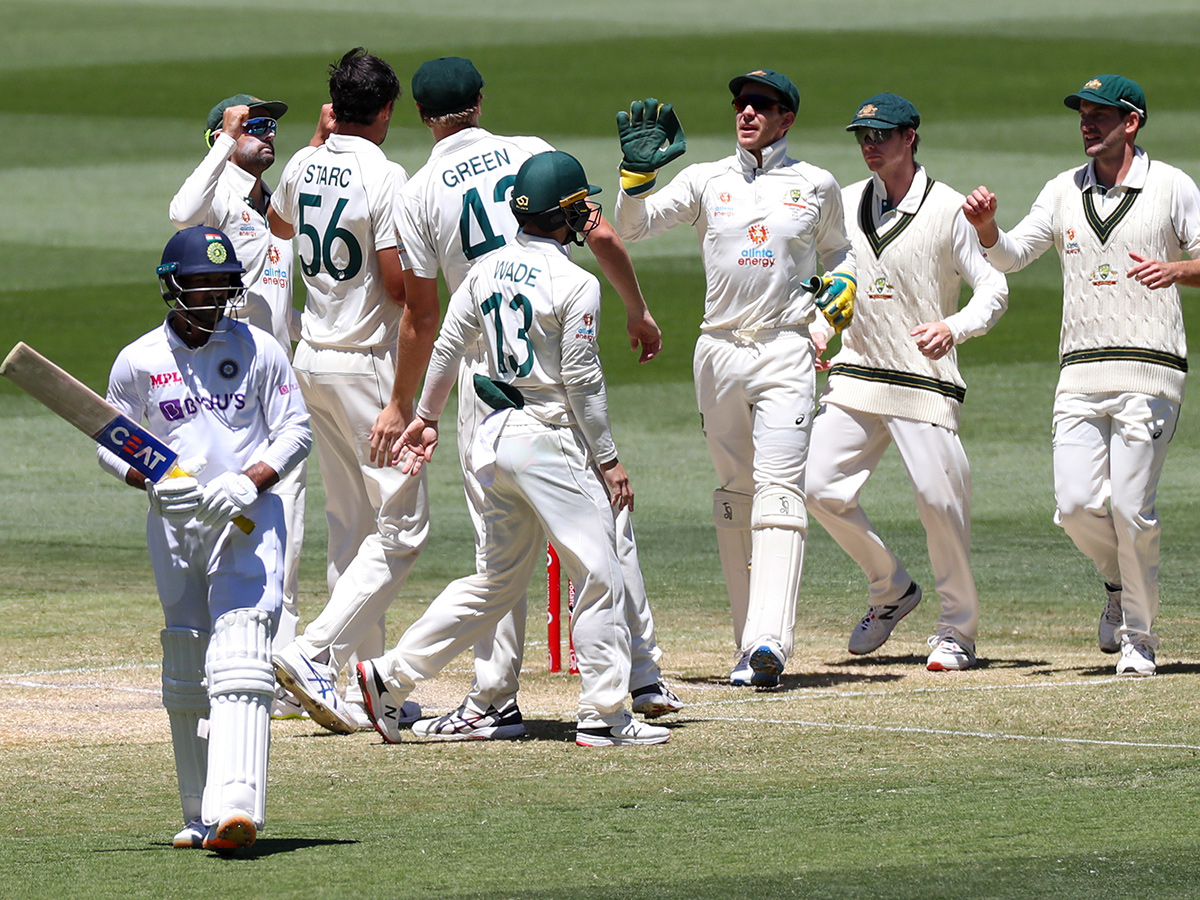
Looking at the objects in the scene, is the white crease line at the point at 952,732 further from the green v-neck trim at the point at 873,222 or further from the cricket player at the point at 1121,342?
the green v-neck trim at the point at 873,222

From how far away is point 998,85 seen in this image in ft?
119

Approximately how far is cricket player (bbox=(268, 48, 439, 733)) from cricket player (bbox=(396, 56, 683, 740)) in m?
0.22

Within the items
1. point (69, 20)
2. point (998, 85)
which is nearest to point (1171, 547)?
point (998, 85)

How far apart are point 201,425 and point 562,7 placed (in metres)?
41.8

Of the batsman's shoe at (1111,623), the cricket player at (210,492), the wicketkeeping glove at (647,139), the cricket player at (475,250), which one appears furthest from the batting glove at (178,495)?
the batsman's shoe at (1111,623)

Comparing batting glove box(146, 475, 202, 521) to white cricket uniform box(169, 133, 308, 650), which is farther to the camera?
white cricket uniform box(169, 133, 308, 650)

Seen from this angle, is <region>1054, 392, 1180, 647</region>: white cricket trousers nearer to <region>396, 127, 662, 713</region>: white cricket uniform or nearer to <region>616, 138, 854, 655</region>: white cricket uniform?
<region>616, 138, 854, 655</region>: white cricket uniform

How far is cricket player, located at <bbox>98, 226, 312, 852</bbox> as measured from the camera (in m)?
6.11

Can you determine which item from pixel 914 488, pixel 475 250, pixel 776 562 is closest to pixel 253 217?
pixel 475 250

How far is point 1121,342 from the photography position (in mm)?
9188

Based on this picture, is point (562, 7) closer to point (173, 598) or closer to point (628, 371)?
point (628, 371)

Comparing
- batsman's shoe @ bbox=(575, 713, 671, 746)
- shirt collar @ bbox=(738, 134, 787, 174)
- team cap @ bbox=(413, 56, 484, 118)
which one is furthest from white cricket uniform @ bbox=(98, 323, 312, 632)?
shirt collar @ bbox=(738, 134, 787, 174)

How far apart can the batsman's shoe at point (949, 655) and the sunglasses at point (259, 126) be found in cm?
366

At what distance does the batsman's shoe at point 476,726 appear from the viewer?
804 centimetres
